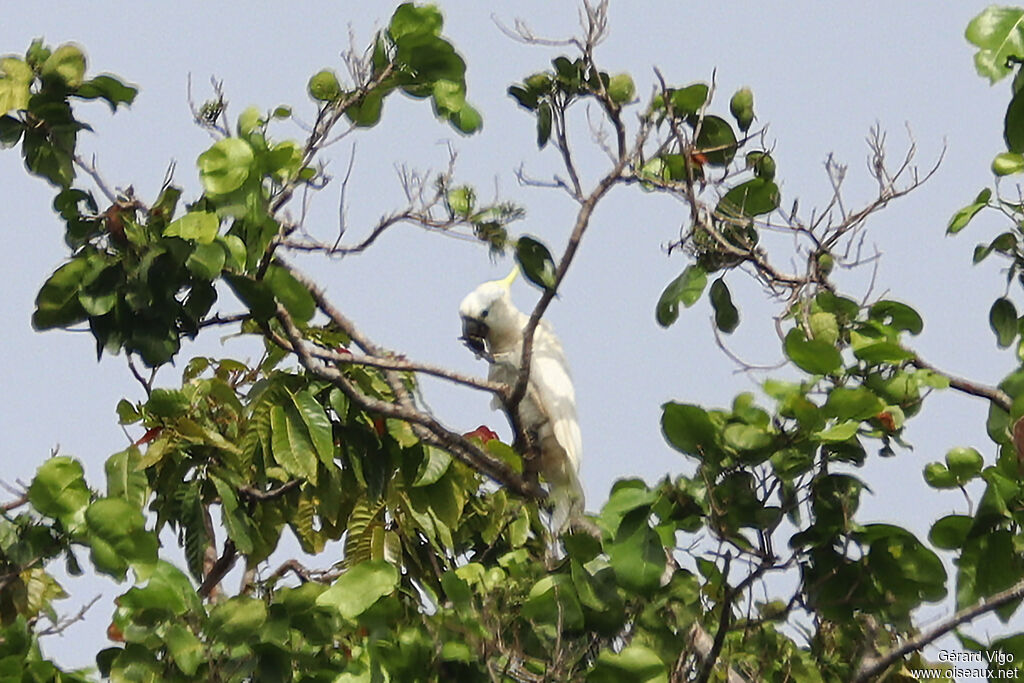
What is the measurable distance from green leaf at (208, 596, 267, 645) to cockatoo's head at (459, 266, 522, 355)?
2756 mm

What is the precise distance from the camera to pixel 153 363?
2578mm

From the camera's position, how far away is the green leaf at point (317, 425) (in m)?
2.73

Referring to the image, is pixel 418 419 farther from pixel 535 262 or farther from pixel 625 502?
pixel 625 502

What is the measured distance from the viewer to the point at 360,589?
2.39 m

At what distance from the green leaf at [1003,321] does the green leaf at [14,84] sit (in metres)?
1.92

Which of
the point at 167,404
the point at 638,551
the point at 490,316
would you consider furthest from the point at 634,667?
the point at 490,316

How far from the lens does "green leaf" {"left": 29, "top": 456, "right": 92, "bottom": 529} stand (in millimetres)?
2385

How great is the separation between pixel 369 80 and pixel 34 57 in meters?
0.66

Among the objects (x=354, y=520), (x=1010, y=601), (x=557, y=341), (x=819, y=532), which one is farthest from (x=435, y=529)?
(x=557, y=341)

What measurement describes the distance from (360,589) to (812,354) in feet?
3.02

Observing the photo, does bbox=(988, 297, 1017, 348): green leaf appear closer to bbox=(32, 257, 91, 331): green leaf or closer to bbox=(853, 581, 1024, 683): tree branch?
bbox=(853, 581, 1024, 683): tree branch

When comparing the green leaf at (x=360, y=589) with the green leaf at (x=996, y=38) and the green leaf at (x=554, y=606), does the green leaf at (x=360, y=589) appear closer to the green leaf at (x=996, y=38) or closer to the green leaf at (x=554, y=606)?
the green leaf at (x=554, y=606)

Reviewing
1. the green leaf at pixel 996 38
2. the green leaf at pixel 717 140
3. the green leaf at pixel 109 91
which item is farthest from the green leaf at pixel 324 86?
the green leaf at pixel 996 38

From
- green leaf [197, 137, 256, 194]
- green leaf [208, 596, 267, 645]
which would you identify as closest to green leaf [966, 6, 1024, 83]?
green leaf [197, 137, 256, 194]
